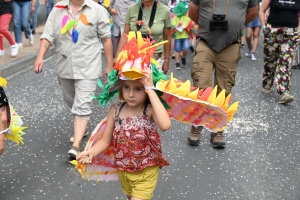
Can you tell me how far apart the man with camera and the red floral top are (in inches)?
78.8

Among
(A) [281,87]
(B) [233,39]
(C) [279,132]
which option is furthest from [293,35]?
(B) [233,39]

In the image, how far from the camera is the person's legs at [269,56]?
21.6 ft

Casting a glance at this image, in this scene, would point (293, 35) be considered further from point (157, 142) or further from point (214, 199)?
point (157, 142)

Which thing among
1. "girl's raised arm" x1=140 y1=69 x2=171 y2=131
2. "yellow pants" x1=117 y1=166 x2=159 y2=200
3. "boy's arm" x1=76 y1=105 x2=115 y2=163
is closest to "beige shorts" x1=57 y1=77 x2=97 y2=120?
"boy's arm" x1=76 y1=105 x2=115 y2=163

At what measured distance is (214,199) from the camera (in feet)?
12.4

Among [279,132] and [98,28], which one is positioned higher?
[98,28]

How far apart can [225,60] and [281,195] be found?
1.60 metres

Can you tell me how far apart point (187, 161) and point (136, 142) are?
1862mm

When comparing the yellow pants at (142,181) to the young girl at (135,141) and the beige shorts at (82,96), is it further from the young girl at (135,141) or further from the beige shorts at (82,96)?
the beige shorts at (82,96)

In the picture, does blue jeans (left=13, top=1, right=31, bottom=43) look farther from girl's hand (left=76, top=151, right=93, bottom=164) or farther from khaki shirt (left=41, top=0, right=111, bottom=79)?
girl's hand (left=76, top=151, right=93, bottom=164)

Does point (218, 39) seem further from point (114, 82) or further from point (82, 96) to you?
point (114, 82)

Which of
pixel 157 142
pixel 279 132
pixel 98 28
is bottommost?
pixel 279 132

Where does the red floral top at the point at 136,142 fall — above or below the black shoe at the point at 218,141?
above

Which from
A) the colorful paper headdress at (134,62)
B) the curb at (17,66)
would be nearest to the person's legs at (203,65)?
the colorful paper headdress at (134,62)
